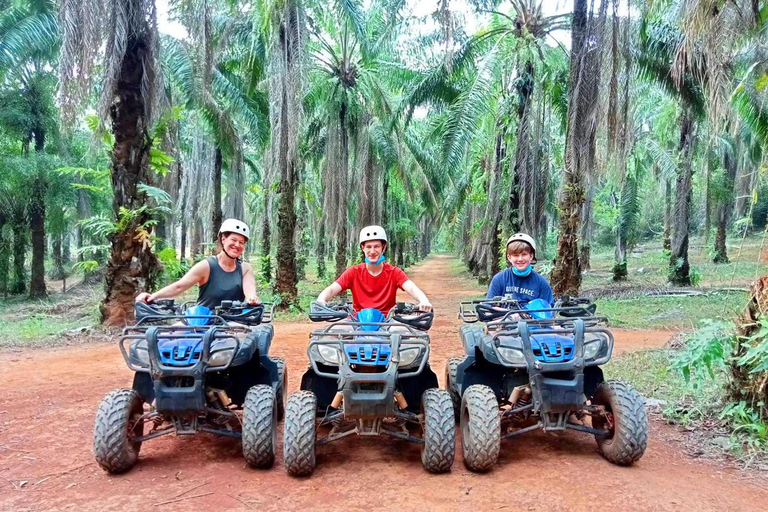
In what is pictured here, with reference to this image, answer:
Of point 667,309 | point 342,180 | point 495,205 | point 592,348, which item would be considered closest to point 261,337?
point 592,348

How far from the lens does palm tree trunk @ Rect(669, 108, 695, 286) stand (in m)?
17.6

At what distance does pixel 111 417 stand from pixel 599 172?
1091cm

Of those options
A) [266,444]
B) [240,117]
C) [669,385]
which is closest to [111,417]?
[266,444]

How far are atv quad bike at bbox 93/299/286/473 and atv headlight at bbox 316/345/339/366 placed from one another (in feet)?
1.46

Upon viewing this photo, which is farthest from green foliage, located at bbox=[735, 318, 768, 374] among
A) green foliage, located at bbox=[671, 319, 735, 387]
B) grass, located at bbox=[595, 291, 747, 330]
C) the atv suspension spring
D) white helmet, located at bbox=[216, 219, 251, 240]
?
grass, located at bbox=[595, 291, 747, 330]

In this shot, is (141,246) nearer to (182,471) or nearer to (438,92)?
(182,471)

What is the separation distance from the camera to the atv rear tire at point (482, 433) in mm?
3951

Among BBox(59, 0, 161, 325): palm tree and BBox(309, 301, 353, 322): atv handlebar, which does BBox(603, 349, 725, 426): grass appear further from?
BBox(59, 0, 161, 325): palm tree

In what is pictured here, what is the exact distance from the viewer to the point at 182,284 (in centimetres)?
484

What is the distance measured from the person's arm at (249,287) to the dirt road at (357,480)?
119cm

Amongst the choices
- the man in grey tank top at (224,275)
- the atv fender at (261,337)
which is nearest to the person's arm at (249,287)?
the man in grey tank top at (224,275)

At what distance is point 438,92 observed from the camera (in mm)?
17125

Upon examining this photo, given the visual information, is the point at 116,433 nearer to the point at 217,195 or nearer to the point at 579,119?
the point at 579,119

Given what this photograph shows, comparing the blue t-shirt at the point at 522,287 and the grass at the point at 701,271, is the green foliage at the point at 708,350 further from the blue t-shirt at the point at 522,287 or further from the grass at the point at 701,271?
the grass at the point at 701,271
